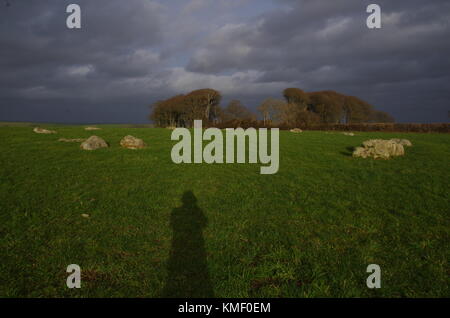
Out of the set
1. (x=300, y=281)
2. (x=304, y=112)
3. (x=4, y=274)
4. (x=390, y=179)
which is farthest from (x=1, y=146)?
(x=304, y=112)

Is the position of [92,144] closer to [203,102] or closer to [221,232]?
[221,232]

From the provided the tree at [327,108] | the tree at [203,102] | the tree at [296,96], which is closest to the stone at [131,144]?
the tree at [203,102]

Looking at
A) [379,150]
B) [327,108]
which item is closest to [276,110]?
[327,108]

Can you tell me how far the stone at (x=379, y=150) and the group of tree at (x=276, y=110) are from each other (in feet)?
174

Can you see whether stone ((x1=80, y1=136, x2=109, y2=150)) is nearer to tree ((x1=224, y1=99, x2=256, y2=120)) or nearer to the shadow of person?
the shadow of person

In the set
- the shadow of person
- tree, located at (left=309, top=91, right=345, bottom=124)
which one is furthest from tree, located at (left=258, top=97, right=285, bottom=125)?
the shadow of person

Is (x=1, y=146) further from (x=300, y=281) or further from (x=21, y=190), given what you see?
(x=300, y=281)

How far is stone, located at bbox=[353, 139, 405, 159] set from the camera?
1878cm

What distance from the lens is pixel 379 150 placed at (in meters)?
18.9

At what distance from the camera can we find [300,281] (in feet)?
17.7

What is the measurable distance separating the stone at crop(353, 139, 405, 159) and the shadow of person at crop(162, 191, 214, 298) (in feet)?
53.0

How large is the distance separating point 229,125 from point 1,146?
61761 mm

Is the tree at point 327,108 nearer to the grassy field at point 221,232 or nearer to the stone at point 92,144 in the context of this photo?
the grassy field at point 221,232

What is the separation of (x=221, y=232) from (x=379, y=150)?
56.8 feet
